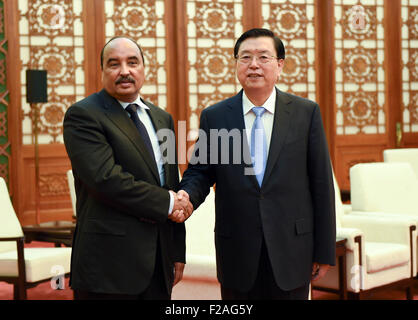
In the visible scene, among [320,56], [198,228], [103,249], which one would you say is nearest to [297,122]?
[103,249]

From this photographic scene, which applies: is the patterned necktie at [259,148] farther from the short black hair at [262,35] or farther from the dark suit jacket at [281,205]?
the short black hair at [262,35]

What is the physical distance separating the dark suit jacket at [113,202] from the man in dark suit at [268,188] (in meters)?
0.20

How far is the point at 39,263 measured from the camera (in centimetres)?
366

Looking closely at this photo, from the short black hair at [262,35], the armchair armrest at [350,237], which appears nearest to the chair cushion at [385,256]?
the armchair armrest at [350,237]

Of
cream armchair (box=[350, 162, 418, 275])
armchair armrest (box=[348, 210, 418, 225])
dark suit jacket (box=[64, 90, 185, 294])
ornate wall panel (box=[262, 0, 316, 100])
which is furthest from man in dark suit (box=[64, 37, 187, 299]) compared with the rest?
ornate wall panel (box=[262, 0, 316, 100])

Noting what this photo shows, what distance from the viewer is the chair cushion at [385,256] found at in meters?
3.63

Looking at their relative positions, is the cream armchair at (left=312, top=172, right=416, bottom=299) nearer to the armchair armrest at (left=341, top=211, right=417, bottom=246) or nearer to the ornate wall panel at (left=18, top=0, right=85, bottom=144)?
the armchair armrest at (left=341, top=211, right=417, bottom=246)

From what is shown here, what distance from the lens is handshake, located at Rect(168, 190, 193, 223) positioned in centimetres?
187

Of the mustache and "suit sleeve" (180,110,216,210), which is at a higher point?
the mustache

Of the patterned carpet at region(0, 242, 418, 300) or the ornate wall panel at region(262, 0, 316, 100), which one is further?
the ornate wall panel at region(262, 0, 316, 100)

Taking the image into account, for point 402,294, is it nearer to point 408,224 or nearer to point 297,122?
point 408,224

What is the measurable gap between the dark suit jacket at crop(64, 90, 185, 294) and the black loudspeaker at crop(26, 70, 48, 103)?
152 inches

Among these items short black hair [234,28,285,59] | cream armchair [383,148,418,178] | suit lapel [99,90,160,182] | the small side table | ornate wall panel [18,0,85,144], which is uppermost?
ornate wall panel [18,0,85,144]

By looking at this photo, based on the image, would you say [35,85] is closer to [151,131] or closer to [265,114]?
[151,131]
